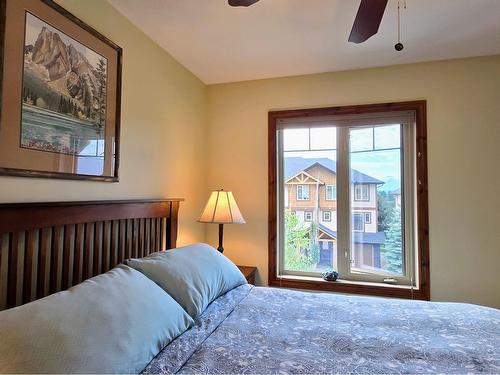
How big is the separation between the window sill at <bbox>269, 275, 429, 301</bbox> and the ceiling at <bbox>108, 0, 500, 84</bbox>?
6.01 feet

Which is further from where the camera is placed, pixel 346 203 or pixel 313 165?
pixel 313 165

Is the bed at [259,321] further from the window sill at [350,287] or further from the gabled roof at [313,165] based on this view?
the gabled roof at [313,165]

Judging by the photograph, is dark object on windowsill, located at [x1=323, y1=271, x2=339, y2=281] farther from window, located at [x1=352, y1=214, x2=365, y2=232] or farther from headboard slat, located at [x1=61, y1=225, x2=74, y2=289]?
headboard slat, located at [x1=61, y1=225, x2=74, y2=289]

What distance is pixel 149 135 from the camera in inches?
84.6

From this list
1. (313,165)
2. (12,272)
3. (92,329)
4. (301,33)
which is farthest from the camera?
(313,165)

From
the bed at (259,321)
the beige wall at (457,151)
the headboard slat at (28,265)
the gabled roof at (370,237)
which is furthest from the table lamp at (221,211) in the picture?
the headboard slat at (28,265)

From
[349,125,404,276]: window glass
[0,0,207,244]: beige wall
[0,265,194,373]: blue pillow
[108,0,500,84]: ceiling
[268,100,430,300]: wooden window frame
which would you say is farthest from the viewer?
[349,125,404,276]: window glass

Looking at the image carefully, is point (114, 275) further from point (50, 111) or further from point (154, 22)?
point (154, 22)

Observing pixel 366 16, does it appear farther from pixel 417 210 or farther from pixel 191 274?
pixel 417 210

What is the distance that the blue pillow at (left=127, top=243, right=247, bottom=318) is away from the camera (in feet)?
4.52

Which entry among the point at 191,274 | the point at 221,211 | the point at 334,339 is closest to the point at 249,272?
the point at 221,211

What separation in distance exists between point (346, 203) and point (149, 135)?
1715 mm

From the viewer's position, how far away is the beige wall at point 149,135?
155 centimetres

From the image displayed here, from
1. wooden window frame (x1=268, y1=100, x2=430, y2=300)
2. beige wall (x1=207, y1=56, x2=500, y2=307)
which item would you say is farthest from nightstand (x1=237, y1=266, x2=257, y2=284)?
beige wall (x1=207, y1=56, x2=500, y2=307)
